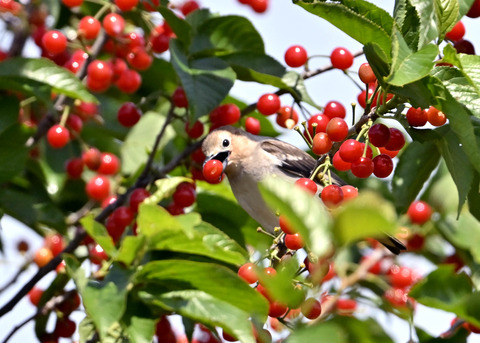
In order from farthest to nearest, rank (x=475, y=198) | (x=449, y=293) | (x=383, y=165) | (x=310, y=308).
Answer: (x=475, y=198) < (x=383, y=165) < (x=310, y=308) < (x=449, y=293)

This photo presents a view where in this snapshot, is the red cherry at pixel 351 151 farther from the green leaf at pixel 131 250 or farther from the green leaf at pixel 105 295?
the green leaf at pixel 105 295

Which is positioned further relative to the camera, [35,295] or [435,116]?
[35,295]

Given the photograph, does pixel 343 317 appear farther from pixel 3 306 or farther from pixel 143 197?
pixel 3 306

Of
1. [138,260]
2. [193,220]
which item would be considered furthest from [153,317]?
[193,220]

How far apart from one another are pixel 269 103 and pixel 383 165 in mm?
1052

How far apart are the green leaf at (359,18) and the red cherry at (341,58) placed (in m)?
0.74

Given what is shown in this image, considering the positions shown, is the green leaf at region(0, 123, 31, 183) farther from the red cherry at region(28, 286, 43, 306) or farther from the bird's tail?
the bird's tail

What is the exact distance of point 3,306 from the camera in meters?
3.91

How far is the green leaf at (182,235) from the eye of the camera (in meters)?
2.69

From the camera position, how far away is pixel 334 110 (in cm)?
371

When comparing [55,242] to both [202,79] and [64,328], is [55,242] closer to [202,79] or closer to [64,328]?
[64,328]

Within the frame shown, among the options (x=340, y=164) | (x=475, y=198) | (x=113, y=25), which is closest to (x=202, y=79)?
(x=113, y=25)

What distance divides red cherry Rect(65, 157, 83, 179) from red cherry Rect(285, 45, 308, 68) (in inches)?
61.7

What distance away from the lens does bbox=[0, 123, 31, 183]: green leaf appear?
4.14m
